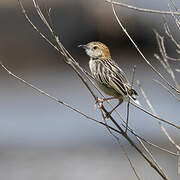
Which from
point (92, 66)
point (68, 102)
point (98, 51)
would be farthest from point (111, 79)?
point (68, 102)

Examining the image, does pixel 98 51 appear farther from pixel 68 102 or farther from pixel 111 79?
pixel 68 102

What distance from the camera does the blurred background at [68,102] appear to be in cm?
1811

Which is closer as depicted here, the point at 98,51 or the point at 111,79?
the point at 111,79

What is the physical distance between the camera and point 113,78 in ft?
25.6

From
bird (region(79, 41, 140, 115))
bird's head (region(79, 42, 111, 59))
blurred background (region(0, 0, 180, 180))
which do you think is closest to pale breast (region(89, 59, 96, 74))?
bird (region(79, 41, 140, 115))

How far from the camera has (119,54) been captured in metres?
21.1

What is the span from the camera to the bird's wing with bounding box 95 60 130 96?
7707mm

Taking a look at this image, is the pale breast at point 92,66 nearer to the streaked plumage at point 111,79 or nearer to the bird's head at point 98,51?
the streaked plumage at point 111,79

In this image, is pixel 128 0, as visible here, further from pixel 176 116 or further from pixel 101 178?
pixel 101 178

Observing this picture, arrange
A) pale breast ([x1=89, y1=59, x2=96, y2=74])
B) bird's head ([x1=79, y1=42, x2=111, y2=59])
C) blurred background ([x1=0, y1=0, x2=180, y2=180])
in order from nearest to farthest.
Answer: pale breast ([x1=89, y1=59, x2=96, y2=74]) → bird's head ([x1=79, y1=42, x2=111, y2=59]) → blurred background ([x1=0, y1=0, x2=180, y2=180])

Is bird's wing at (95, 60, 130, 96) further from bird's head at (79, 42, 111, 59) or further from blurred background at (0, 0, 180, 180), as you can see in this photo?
blurred background at (0, 0, 180, 180)

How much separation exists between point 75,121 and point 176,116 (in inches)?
147

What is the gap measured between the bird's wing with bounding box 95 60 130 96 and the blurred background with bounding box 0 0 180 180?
8923mm

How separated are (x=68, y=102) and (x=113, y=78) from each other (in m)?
11.6
